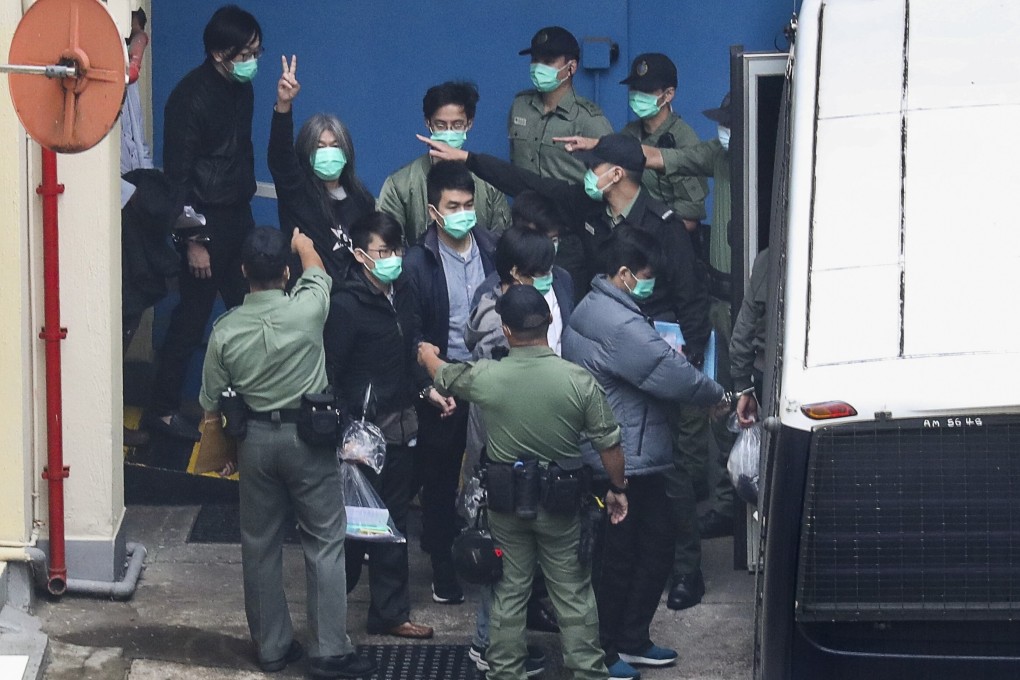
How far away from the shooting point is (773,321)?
21.3ft

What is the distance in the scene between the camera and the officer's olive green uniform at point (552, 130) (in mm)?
8898

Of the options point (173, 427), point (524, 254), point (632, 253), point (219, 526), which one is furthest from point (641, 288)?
point (173, 427)

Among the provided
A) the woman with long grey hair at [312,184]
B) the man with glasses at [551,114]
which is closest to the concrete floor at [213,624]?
the woman with long grey hair at [312,184]

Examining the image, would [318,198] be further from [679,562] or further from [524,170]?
[679,562]

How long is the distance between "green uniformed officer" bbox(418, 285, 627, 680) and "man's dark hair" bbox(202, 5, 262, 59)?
241 cm

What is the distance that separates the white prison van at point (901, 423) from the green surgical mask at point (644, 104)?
304cm

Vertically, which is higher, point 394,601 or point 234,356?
point 234,356

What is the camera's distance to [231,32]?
834cm

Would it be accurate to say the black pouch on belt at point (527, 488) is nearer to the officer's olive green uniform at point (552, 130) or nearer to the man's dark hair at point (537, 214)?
the man's dark hair at point (537, 214)

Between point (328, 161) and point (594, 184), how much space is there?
123cm

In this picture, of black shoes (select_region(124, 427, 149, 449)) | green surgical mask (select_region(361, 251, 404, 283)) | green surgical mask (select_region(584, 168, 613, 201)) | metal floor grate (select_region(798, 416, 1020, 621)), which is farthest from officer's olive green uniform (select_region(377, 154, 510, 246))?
metal floor grate (select_region(798, 416, 1020, 621))

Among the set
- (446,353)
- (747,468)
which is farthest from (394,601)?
(747,468)

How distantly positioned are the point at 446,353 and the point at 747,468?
4.72ft

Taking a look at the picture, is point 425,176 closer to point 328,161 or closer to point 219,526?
point 328,161
